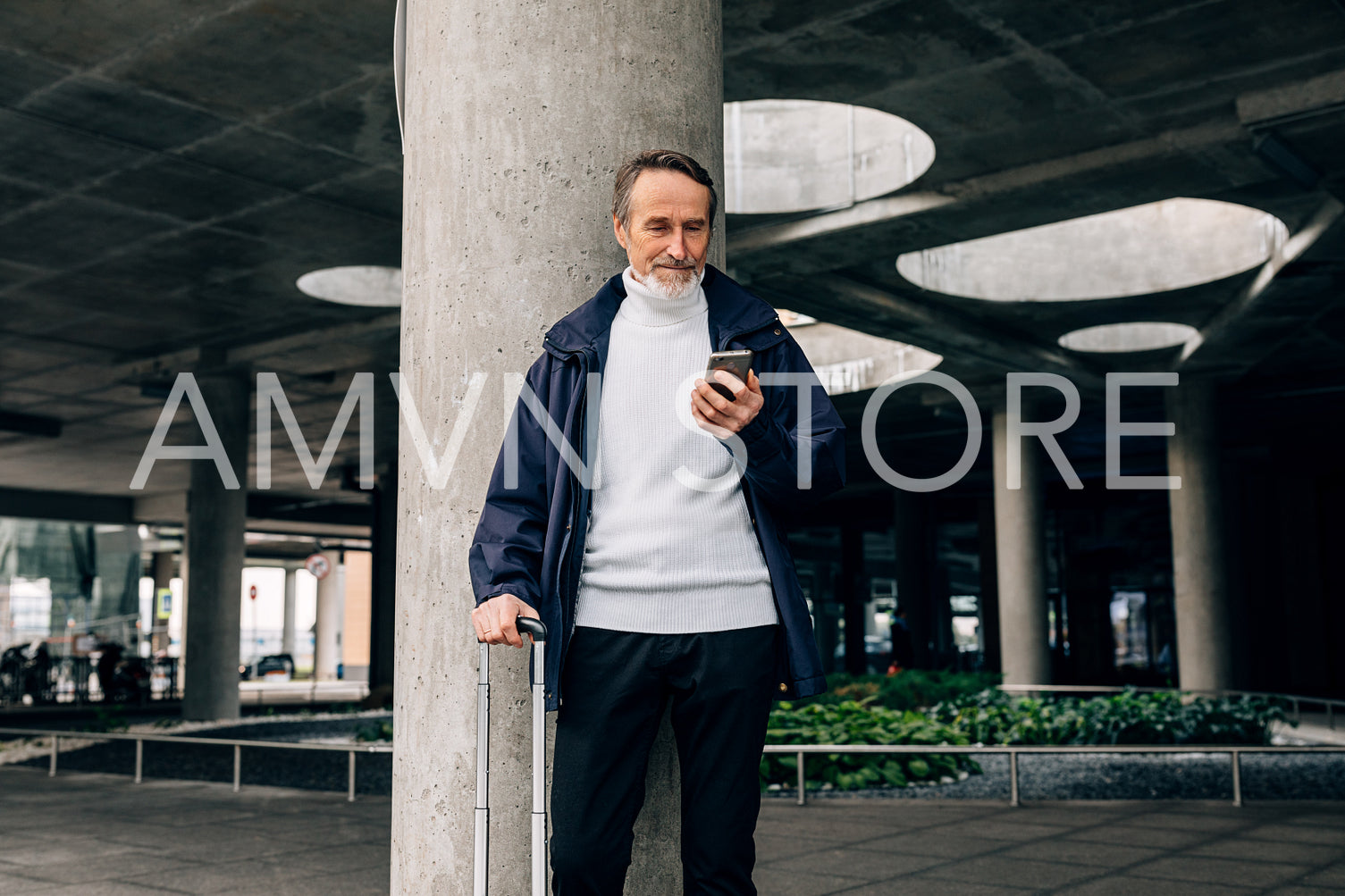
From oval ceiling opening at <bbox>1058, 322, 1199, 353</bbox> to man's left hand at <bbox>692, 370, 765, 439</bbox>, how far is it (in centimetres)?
1878

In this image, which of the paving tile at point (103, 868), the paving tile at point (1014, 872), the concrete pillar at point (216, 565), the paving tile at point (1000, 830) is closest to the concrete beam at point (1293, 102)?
the paving tile at point (1000, 830)

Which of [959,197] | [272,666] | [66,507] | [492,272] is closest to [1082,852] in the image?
[492,272]

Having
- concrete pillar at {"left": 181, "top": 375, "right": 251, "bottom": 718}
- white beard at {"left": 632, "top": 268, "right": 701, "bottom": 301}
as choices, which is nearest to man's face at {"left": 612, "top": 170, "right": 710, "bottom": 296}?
white beard at {"left": 632, "top": 268, "right": 701, "bottom": 301}

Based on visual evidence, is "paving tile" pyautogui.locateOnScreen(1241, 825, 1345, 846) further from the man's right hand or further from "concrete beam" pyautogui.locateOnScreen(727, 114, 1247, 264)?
"concrete beam" pyautogui.locateOnScreen(727, 114, 1247, 264)

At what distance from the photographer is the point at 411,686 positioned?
3.07 meters

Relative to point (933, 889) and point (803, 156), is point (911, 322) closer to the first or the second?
point (803, 156)

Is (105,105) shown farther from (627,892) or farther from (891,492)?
(891,492)

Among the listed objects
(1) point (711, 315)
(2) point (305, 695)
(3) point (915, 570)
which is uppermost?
(1) point (711, 315)

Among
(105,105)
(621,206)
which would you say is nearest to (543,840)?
(621,206)

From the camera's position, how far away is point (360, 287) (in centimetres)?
1781

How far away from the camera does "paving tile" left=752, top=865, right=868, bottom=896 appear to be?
17.8 feet

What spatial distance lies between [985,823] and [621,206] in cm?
592

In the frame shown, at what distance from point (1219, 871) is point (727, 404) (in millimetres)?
4699

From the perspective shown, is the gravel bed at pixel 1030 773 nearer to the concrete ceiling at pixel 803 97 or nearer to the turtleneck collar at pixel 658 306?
the concrete ceiling at pixel 803 97
